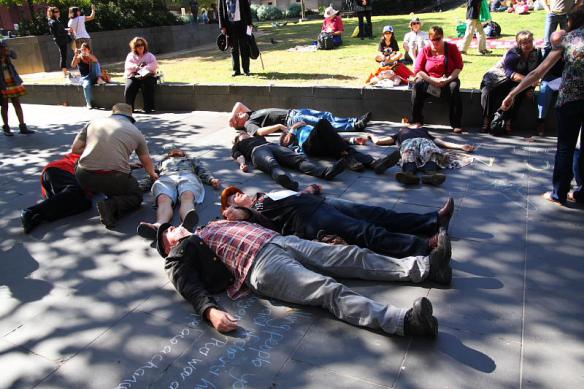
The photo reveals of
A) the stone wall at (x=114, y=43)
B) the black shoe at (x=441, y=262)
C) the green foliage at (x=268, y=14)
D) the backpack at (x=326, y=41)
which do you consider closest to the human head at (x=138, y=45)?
the backpack at (x=326, y=41)

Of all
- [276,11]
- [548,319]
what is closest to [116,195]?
[548,319]

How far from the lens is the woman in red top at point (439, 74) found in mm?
7332

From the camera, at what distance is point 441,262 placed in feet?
11.6

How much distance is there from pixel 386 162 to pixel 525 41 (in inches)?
115

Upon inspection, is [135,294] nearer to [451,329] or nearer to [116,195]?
[116,195]

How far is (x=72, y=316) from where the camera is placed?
11.8 ft

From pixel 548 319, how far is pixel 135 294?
116 inches

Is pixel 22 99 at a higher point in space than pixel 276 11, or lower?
lower

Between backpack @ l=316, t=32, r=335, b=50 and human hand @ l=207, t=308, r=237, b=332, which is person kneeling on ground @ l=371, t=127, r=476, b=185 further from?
backpack @ l=316, t=32, r=335, b=50

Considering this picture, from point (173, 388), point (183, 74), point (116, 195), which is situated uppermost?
point (183, 74)

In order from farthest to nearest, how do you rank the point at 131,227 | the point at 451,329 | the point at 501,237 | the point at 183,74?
the point at 183,74 → the point at 131,227 → the point at 501,237 → the point at 451,329

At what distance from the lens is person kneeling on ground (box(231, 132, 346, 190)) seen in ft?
18.6

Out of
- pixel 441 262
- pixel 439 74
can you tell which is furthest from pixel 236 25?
pixel 441 262

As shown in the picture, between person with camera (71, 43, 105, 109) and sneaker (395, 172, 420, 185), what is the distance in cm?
817
